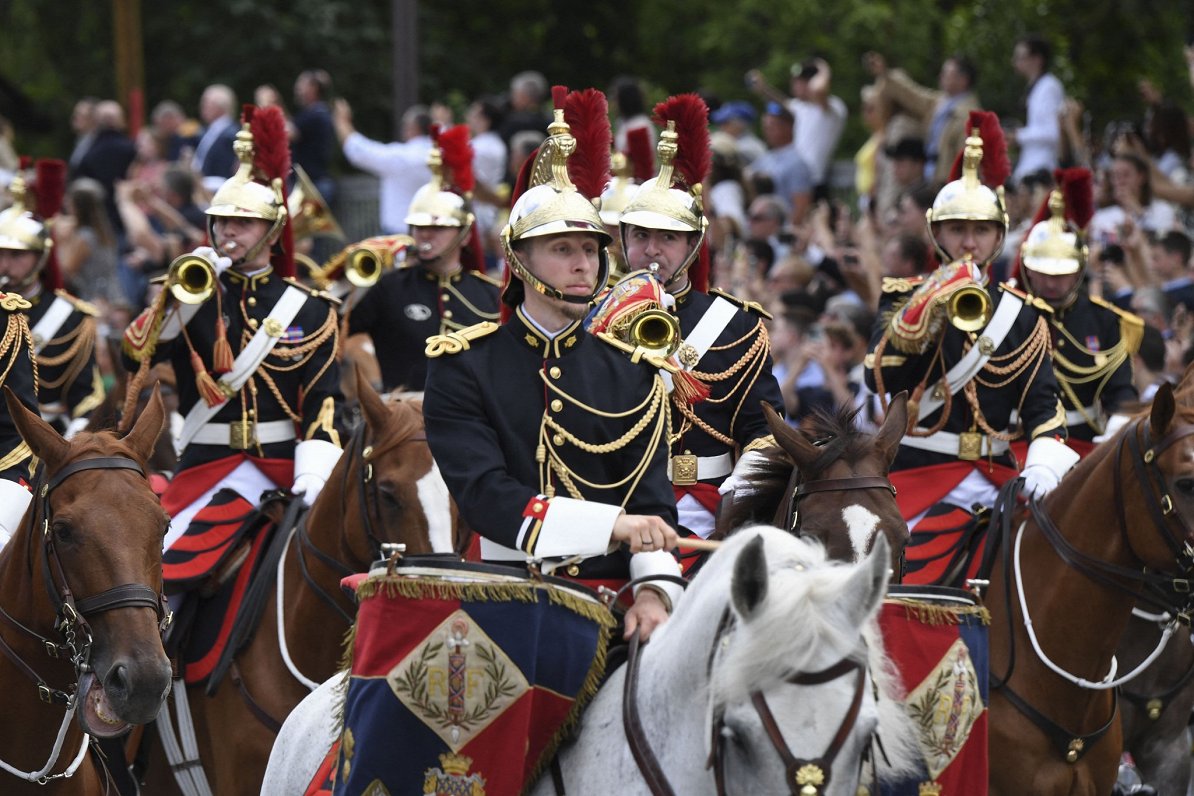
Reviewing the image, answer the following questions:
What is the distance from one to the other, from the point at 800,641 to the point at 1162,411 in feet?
12.1

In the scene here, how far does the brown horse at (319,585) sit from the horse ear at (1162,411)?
267 cm

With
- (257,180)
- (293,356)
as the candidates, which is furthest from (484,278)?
(293,356)

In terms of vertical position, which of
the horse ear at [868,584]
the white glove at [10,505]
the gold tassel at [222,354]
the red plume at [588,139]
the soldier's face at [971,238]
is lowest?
the gold tassel at [222,354]

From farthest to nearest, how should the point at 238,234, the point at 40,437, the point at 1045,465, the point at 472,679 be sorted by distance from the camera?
the point at 238,234
the point at 1045,465
the point at 40,437
the point at 472,679

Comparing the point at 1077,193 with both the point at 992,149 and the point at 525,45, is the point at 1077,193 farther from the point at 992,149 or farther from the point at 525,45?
the point at 525,45

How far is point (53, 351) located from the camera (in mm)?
11117

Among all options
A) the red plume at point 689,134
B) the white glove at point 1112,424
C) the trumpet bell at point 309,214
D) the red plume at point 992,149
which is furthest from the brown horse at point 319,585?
the trumpet bell at point 309,214

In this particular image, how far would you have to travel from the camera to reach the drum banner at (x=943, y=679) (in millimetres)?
5820

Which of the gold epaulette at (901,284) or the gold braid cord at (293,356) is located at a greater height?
the gold epaulette at (901,284)

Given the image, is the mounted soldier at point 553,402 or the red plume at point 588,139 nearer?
the mounted soldier at point 553,402

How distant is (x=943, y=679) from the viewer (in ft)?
19.4

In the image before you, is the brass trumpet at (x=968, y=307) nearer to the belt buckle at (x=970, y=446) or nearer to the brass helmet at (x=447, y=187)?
the belt buckle at (x=970, y=446)

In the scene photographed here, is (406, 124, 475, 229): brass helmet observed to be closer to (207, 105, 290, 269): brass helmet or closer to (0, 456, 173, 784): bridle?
(207, 105, 290, 269): brass helmet

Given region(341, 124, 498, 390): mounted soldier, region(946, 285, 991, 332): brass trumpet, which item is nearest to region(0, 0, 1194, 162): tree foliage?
region(341, 124, 498, 390): mounted soldier
